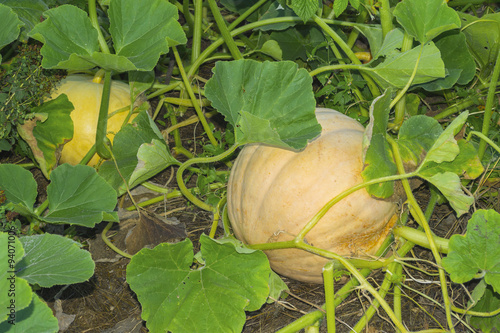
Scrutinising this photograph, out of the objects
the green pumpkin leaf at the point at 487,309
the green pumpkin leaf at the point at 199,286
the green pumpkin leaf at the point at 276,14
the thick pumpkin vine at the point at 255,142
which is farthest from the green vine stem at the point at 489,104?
the green pumpkin leaf at the point at 199,286

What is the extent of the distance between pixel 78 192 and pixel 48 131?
0.41 metres

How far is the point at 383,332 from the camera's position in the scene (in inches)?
54.9

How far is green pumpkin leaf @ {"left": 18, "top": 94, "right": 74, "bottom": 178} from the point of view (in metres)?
1.77

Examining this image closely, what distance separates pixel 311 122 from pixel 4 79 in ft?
3.36

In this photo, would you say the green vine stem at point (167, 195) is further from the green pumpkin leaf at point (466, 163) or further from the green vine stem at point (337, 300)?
the green pumpkin leaf at point (466, 163)

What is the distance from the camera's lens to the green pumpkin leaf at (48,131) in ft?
5.80

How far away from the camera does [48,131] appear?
69.6 inches

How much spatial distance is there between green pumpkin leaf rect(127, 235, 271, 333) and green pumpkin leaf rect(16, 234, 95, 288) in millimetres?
152

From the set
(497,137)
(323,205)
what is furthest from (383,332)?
(497,137)

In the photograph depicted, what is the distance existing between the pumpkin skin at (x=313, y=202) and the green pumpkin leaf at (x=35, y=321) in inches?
25.2

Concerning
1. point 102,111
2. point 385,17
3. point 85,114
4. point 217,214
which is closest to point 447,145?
point 385,17

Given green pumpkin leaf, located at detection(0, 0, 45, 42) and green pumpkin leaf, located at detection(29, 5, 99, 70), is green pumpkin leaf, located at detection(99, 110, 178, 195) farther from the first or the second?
green pumpkin leaf, located at detection(0, 0, 45, 42)

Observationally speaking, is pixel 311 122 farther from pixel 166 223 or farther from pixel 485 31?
pixel 485 31

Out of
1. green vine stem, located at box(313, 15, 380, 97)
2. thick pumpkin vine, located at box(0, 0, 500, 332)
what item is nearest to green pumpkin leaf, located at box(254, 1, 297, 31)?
thick pumpkin vine, located at box(0, 0, 500, 332)
